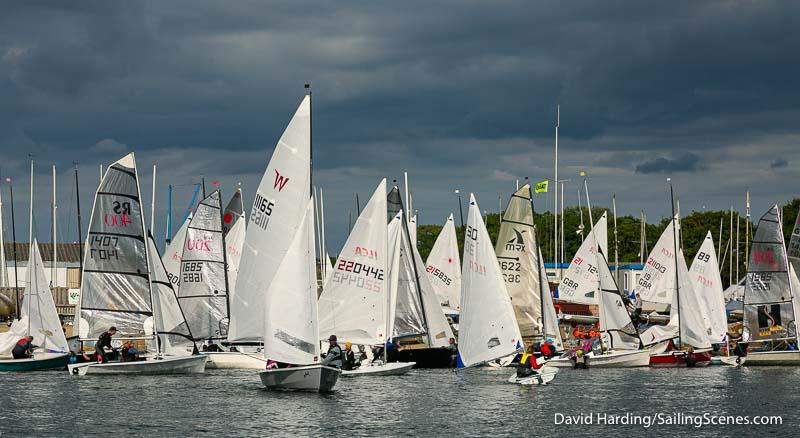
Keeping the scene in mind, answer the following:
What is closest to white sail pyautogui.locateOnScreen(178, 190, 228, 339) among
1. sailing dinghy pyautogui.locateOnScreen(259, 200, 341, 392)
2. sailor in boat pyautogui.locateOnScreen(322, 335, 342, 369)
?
sailor in boat pyautogui.locateOnScreen(322, 335, 342, 369)

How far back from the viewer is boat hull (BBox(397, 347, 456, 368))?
56.0m

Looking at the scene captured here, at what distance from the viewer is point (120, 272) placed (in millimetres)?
50656

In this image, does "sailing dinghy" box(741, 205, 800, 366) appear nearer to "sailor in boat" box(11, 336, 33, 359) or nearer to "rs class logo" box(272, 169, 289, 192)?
"rs class logo" box(272, 169, 289, 192)

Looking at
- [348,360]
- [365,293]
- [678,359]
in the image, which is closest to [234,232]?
[365,293]

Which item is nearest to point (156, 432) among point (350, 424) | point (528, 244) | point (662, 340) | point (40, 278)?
point (350, 424)

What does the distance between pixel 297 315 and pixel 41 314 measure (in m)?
19.4

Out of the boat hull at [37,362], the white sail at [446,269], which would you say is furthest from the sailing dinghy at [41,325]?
the white sail at [446,269]

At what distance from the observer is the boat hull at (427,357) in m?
56.0

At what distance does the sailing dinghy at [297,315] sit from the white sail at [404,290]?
1439 cm

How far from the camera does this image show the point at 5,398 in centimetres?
4072

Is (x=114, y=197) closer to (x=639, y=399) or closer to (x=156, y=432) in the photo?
(x=156, y=432)

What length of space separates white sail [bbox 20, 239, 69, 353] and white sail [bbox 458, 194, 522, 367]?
19820mm

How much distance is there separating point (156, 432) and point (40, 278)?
24105mm

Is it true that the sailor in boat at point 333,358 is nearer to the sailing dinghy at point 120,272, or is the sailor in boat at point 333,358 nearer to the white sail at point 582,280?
the sailing dinghy at point 120,272
